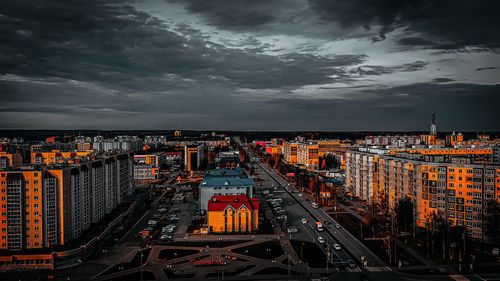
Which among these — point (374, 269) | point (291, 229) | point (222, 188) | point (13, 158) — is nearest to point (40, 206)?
point (222, 188)

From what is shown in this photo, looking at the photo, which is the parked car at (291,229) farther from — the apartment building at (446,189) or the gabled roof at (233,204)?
the apartment building at (446,189)

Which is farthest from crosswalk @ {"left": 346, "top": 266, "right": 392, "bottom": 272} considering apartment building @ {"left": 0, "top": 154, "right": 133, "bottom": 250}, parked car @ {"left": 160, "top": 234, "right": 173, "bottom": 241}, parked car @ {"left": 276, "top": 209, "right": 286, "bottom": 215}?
apartment building @ {"left": 0, "top": 154, "right": 133, "bottom": 250}

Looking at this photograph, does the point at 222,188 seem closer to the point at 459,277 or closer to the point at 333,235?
the point at 333,235

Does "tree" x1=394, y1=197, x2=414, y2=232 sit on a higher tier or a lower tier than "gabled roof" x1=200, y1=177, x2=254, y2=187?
lower

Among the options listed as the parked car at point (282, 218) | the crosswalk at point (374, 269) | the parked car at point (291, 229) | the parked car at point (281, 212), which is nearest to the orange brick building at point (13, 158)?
the parked car at point (281, 212)

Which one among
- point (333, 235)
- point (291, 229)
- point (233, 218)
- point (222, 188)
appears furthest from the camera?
point (222, 188)

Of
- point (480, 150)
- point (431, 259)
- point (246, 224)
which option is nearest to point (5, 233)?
point (246, 224)

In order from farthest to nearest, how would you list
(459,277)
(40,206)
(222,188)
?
(222,188) → (40,206) → (459,277)

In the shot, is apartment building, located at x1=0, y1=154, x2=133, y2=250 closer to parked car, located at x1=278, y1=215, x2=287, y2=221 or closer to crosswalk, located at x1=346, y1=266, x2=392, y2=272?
Answer: parked car, located at x1=278, y1=215, x2=287, y2=221

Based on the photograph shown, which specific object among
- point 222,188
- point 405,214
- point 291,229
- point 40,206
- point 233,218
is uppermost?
point 40,206
